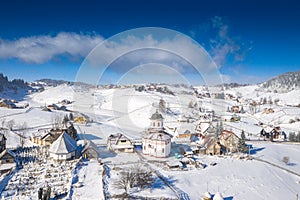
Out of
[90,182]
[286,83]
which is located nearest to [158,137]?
[90,182]

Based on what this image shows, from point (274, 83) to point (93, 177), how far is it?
17984cm

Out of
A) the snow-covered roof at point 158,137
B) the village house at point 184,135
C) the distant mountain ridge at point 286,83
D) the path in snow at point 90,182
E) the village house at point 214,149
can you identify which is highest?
the distant mountain ridge at point 286,83

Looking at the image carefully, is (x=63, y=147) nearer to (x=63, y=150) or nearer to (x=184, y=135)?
(x=63, y=150)

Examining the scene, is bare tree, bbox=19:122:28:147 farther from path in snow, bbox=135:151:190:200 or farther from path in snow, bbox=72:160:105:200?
path in snow, bbox=135:151:190:200

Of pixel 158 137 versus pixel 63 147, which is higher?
pixel 158 137

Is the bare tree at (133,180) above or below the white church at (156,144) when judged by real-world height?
below

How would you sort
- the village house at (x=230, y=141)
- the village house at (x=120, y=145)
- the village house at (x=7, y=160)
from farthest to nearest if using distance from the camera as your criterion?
1. the village house at (x=230, y=141)
2. the village house at (x=120, y=145)
3. the village house at (x=7, y=160)

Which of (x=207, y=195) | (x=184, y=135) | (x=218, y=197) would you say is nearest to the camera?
(x=218, y=197)

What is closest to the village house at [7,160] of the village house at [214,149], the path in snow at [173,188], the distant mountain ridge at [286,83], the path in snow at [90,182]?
the path in snow at [90,182]

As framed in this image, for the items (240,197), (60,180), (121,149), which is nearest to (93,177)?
(60,180)

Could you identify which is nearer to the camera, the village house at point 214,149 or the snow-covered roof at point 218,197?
the snow-covered roof at point 218,197

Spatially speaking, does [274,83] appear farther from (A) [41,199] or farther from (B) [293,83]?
(A) [41,199]

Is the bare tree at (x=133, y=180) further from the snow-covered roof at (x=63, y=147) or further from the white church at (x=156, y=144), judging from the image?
the white church at (x=156, y=144)

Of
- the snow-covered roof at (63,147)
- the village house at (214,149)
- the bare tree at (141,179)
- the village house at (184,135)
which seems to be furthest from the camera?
the village house at (184,135)
